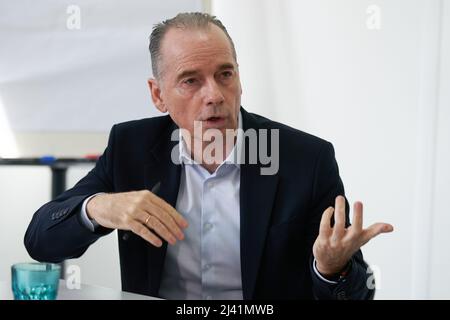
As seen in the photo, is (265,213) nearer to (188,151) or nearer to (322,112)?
(188,151)

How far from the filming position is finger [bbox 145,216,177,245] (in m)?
1.32

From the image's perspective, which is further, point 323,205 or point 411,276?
point 411,276

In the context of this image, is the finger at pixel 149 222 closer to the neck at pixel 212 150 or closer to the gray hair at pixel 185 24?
the neck at pixel 212 150

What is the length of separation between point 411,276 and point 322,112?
2.67ft

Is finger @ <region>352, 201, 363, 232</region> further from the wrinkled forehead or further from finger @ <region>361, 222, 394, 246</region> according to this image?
the wrinkled forehead

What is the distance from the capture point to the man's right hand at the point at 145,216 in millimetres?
1328

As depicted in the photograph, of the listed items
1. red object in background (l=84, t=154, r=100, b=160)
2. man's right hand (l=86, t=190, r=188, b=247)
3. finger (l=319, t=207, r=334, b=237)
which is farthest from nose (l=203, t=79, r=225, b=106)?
red object in background (l=84, t=154, r=100, b=160)

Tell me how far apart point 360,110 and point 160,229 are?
1716 mm

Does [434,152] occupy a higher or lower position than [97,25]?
lower

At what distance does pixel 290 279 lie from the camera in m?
1.67

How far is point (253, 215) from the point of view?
1.66 metres

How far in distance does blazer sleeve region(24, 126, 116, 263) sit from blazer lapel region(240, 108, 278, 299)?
1.13 ft

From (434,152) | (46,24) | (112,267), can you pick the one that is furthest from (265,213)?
(46,24)

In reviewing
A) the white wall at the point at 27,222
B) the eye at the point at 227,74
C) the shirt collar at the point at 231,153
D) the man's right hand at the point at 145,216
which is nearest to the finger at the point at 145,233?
the man's right hand at the point at 145,216
